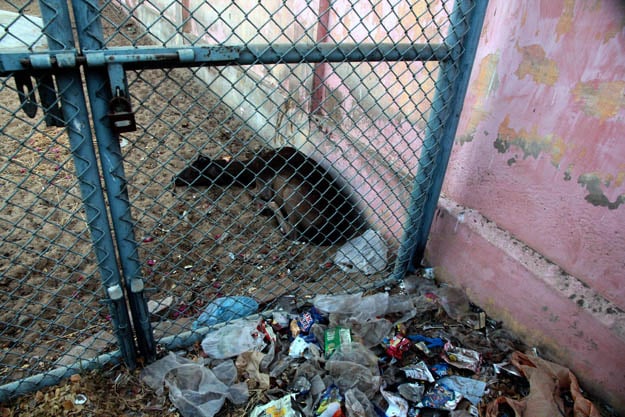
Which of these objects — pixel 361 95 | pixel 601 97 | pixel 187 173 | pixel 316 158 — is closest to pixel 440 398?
pixel 601 97

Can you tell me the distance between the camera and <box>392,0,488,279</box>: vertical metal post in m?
2.03

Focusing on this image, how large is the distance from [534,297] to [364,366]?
927 mm

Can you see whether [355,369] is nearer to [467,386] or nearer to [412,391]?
[412,391]

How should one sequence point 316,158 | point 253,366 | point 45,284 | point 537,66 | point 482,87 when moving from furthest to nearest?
point 316,158 < point 45,284 < point 482,87 < point 253,366 < point 537,66

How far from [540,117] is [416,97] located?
33.1 inches

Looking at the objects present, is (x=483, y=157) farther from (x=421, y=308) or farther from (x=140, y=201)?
(x=140, y=201)

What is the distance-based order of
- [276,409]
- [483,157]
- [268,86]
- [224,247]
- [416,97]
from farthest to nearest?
1. [268,86]
2. [224,247]
3. [416,97]
4. [483,157]
5. [276,409]

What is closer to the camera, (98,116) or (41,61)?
(41,61)

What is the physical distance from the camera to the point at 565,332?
6.79ft

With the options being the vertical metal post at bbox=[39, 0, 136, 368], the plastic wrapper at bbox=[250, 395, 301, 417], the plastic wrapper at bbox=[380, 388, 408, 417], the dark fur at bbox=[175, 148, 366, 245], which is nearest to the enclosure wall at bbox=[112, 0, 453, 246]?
the dark fur at bbox=[175, 148, 366, 245]

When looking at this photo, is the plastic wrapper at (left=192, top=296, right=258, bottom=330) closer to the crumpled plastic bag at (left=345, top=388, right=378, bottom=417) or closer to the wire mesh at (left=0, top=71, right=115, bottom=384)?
the wire mesh at (left=0, top=71, right=115, bottom=384)

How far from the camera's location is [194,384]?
1.99 m

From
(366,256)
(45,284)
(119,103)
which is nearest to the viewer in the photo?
(119,103)

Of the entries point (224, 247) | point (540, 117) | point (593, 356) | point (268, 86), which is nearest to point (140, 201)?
point (224, 247)
